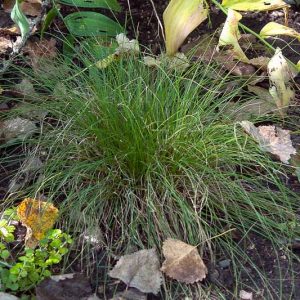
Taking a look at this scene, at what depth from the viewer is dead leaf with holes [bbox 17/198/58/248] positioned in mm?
1914

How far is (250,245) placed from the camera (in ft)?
6.57

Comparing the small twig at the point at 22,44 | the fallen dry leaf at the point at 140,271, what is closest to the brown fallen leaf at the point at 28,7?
the small twig at the point at 22,44

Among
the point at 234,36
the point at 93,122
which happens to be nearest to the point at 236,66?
the point at 234,36

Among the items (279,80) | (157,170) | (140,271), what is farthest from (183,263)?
(279,80)

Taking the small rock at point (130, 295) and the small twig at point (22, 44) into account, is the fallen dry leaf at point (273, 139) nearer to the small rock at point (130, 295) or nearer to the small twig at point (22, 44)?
the small rock at point (130, 295)

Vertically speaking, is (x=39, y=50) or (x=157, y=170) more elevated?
(x=39, y=50)

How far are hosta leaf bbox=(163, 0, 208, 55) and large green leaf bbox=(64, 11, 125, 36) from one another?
0.22 meters

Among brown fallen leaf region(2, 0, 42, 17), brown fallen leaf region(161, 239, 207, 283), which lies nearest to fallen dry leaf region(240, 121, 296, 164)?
brown fallen leaf region(161, 239, 207, 283)

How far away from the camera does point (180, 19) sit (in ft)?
8.16

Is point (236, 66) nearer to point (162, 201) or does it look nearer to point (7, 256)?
point (162, 201)

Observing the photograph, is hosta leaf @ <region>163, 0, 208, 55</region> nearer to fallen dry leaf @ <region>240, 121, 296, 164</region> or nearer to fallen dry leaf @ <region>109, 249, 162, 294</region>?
fallen dry leaf @ <region>240, 121, 296, 164</region>

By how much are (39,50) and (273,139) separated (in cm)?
92

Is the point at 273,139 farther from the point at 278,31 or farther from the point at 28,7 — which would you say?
the point at 28,7

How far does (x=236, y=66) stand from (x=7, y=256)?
1095 mm
